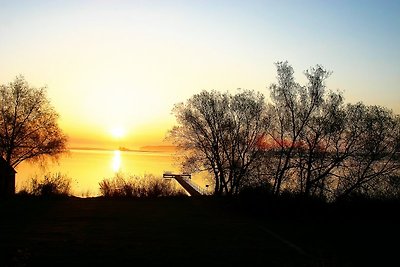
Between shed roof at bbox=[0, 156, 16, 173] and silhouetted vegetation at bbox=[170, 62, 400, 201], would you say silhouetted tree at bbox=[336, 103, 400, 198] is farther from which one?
shed roof at bbox=[0, 156, 16, 173]

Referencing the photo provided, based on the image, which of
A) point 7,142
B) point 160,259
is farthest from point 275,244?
point 7,142

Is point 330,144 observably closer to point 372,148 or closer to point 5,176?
point 372,148

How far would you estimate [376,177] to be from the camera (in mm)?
35625

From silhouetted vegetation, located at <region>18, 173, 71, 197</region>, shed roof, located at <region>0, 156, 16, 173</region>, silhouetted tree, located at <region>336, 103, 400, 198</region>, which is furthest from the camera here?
shed roof, located at <region>0, 156, 16, 173</region>

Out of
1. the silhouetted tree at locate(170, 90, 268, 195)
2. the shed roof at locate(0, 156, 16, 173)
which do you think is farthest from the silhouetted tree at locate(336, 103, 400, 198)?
the shed roof at locate(0, 156, 16, 173)

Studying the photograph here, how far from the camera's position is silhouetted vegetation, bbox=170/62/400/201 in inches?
1399

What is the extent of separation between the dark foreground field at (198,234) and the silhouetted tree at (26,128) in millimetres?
20571

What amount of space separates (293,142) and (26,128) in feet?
87.7

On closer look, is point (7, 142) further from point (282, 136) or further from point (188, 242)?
point (188, 242)

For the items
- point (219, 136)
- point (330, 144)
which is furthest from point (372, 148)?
point (219, 136)

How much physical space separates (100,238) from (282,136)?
88.6 ft

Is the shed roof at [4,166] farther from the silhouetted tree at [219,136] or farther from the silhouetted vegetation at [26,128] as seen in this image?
the silhouetted tree at [219,136]

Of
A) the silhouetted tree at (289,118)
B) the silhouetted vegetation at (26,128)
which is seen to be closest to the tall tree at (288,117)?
the silhouetted tree at (289,118)

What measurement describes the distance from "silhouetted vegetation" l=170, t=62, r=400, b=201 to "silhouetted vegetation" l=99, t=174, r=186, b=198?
6.47m
